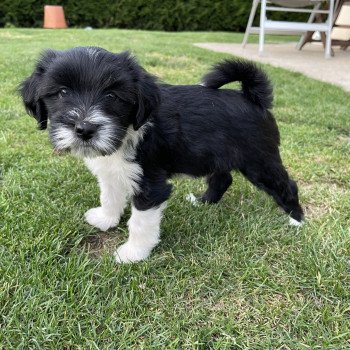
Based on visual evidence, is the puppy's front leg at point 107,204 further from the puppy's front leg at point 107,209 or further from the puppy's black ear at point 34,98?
the puppy's black ear at point 34,98

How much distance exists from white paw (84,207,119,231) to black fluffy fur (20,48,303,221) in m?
0.41

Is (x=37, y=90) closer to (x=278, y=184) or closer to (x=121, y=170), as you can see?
(x=121, y=170)

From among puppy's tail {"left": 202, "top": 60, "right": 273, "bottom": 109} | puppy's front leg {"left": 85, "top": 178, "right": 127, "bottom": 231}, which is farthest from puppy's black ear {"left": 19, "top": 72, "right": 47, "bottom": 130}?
puppy's tail {"left": 202, "top": 60, "right": 273, "bottom": 109}

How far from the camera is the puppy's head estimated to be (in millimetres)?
2211

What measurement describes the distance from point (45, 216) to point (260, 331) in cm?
157

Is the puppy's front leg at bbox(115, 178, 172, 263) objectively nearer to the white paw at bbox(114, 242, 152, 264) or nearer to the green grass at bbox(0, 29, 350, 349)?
the white paw at bbox(114, 242, 152, 264)

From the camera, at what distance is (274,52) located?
35.7 ft

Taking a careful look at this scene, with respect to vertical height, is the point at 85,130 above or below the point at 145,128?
above

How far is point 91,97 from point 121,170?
51cm

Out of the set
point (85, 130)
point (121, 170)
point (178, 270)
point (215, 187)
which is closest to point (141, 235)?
point (178, 270)

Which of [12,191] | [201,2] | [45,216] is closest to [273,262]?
[45,216]

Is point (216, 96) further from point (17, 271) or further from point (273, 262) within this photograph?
point (17, 271)

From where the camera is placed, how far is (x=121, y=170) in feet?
8.46

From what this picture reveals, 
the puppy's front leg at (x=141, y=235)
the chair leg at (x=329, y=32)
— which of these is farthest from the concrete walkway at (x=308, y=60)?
→ the puppy's front leg at (x=141, y=235)
